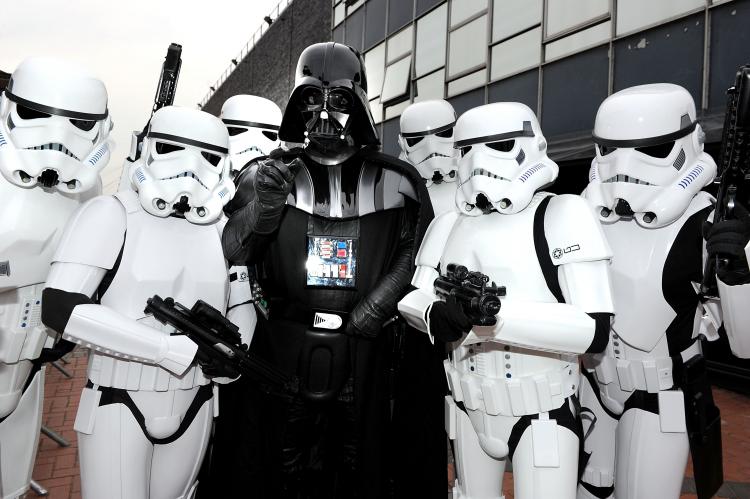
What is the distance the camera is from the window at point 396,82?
9367 mm

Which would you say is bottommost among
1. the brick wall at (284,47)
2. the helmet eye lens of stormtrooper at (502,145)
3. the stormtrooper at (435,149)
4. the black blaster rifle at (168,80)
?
the helmet eye lens of stormtrooper at (502,145)

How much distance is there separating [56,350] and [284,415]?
0.98 meters

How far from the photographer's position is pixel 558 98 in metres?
6.07

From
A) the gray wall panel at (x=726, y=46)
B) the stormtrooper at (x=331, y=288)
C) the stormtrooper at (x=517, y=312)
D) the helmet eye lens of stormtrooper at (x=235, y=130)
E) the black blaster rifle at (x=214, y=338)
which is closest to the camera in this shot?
the stormtrooper at (x=517, y=312)

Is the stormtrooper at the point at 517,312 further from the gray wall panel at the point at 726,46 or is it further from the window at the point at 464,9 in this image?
the window at the point at 464,9

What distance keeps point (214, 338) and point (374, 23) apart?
33.0 ft

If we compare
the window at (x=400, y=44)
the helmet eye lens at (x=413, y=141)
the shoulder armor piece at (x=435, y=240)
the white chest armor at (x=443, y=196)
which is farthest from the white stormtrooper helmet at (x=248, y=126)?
the window at (x=400, y=44)

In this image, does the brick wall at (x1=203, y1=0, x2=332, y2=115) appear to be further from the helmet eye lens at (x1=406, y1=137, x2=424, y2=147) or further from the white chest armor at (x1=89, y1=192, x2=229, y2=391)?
the white chest armor at (x1=89, y1=192, x2=229, y2=391)

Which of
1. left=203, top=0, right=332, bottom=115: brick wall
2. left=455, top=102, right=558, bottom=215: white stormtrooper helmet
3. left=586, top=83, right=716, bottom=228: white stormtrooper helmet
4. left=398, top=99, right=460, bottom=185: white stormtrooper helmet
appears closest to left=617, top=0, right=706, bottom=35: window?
left=398, top=99, right=460, bottom=185: white stormtrooper helmet

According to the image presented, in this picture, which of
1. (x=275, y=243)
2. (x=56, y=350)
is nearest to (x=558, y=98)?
(x=275, y=243)

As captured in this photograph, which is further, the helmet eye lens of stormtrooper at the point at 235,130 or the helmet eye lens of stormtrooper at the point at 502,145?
the helmet eye lens of stormtrooper at the point at 235,130

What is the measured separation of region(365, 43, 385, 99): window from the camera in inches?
404

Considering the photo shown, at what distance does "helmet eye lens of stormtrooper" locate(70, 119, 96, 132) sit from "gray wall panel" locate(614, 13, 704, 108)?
4.73 metres

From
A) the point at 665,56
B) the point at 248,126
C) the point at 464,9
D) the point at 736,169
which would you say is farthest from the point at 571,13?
the point at 736,169
